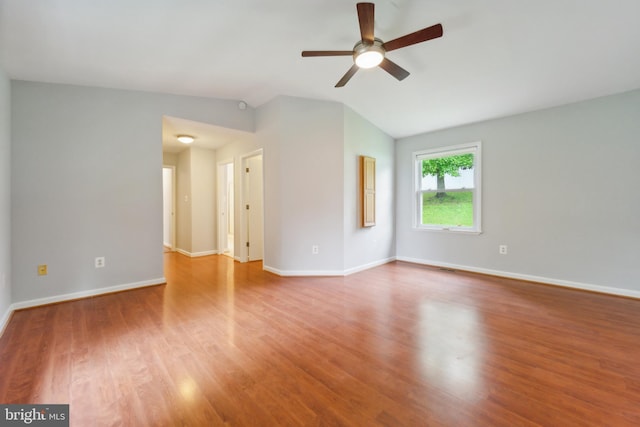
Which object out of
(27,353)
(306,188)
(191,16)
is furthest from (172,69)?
(27,353)

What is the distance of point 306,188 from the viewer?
4102 mm

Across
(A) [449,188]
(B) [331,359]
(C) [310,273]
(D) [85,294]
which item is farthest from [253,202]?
(B) [331,359]

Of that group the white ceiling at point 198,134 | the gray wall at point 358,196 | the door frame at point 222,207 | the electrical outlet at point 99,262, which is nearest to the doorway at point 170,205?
the white ceiling at point 198,134

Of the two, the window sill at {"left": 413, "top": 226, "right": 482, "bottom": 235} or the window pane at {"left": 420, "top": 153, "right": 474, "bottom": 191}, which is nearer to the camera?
the window sill at {"left": 413, "top": 226, "right": 482, "bottom": 235}

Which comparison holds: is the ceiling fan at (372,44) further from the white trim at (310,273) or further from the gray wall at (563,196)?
the white trim at (310,273)

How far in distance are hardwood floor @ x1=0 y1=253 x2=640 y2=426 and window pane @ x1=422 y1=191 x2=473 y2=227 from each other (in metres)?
1.53

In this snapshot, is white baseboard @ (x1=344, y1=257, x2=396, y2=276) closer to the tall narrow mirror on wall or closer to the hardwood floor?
the tall narrow mirror on wall

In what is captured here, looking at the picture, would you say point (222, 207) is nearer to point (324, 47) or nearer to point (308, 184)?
point (308, 184)

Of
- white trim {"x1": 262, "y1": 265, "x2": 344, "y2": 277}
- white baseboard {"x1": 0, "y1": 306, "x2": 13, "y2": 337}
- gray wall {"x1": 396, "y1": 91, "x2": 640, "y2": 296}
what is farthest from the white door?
gray wall {"x1": 396, "y1": 91, "x2": 640, "y2": 296}

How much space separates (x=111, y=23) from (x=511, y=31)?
3.44 m

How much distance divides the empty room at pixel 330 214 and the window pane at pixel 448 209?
4 cm

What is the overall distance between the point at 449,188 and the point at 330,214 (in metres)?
2.23

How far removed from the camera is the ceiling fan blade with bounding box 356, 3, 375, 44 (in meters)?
1.86

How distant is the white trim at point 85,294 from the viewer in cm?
291
